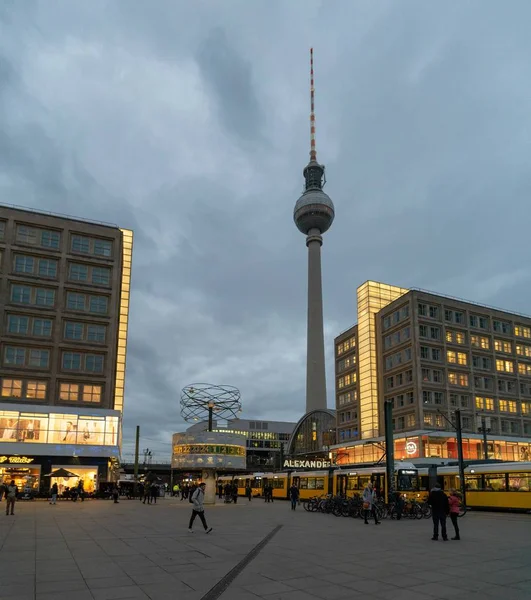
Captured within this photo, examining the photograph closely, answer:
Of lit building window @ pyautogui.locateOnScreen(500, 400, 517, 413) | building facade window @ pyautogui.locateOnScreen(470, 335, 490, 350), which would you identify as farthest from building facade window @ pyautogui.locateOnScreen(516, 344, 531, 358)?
lit building window @ pyautogui.locateOnScreen(500, 400, 517, 413)

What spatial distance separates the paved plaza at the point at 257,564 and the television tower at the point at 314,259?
110032 mm

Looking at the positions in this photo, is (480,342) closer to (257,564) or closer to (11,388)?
(11,388)

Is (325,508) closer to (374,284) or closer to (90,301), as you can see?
(90,301)

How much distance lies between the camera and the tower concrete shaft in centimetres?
13138

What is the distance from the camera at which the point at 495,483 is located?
1452 inches

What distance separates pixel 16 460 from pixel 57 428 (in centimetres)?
485

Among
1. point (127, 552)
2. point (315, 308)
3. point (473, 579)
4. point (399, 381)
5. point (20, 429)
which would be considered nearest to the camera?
point (473, 579)

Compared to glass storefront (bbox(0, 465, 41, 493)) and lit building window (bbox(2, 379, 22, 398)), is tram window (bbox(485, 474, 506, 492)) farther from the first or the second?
lit building window (bbox(2, 379, 22, 398))

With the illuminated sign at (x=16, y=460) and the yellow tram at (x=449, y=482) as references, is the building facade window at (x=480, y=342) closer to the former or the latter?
the yellow tram at (x=449, y=482)

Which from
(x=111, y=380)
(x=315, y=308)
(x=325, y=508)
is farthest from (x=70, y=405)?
(x=315, y=308)

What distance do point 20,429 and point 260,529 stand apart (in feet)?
139

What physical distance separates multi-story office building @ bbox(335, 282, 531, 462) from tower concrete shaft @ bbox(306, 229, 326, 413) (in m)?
40.2

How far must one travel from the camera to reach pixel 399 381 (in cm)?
8000

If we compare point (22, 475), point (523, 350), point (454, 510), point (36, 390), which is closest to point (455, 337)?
point (523, 350)
